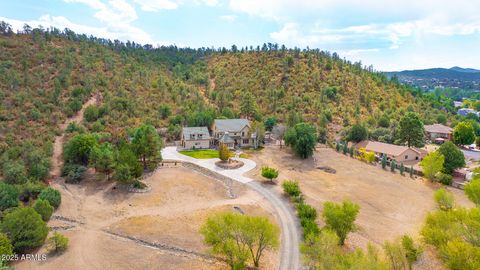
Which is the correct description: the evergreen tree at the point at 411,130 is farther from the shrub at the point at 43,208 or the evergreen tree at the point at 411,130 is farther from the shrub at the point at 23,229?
the shrub at the point at 23,229

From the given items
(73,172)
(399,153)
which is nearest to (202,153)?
(73,172)

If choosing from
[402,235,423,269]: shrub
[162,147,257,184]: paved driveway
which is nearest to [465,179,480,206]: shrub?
[402,235,423,269]: shrub

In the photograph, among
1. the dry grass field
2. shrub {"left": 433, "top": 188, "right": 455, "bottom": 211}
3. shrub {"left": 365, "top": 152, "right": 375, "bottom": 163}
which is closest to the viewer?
the dry grass field

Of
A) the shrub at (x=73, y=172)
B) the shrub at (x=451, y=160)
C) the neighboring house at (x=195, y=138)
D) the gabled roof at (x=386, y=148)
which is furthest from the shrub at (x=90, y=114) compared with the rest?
the shrub at (x=451, y=160)

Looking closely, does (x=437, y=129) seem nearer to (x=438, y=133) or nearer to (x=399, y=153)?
(x=438, y=133)

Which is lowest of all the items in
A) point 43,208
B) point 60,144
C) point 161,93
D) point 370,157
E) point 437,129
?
point 43,208

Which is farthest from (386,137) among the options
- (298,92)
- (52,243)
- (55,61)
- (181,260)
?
(55,61)

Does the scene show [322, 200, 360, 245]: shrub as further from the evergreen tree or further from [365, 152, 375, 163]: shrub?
the evergreen tree
